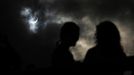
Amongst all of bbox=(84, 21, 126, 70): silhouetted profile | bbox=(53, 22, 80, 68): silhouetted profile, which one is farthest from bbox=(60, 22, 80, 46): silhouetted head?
bbox=(84, 21, 126, 70): silhouetted profile

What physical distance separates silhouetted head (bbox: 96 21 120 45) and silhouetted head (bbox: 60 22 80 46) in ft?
1.16

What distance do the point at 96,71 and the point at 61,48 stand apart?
5.97 feet

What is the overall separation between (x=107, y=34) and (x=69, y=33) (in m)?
0.63

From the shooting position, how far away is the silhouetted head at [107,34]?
12.5ft

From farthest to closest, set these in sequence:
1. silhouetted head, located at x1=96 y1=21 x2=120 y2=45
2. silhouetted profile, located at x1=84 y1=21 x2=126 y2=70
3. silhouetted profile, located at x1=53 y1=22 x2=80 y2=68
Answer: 1. silhouetted profile, located at x1=53 y1=22 x2=80 y2=68
2. silhouetted head, located at x1=96 y1=21 x2=120 y2=45
3. silhouetted profile, located at x1=84 y1=21 x2=126 y2=70

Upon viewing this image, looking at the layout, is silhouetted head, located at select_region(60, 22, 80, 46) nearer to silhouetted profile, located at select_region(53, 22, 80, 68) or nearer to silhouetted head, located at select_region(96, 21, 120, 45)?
silhouetted profile, located at select_region(53, 22, 80, 68)

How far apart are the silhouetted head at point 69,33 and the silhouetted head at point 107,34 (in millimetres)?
354

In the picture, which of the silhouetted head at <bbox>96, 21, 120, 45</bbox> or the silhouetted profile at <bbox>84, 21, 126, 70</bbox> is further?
the silhouetted head at <bbox>96, 21, 120, 45</bbox>

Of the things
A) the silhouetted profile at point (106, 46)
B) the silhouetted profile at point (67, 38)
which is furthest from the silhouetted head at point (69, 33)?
the silhouetted profile at point (106, 46)

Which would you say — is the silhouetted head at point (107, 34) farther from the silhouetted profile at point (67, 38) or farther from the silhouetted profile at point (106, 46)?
the silhouetted profile at point (67, 38)

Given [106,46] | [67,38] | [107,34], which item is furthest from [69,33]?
[106,46]

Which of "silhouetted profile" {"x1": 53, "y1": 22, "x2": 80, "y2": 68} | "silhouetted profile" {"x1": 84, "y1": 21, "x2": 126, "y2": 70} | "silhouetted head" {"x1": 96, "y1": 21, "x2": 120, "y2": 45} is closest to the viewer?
"silhouetted profile" {"x1": 84, "y1": 21, "x2": 126, "y2": 70}

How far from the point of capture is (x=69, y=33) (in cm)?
421

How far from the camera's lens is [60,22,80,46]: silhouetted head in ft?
13.7
